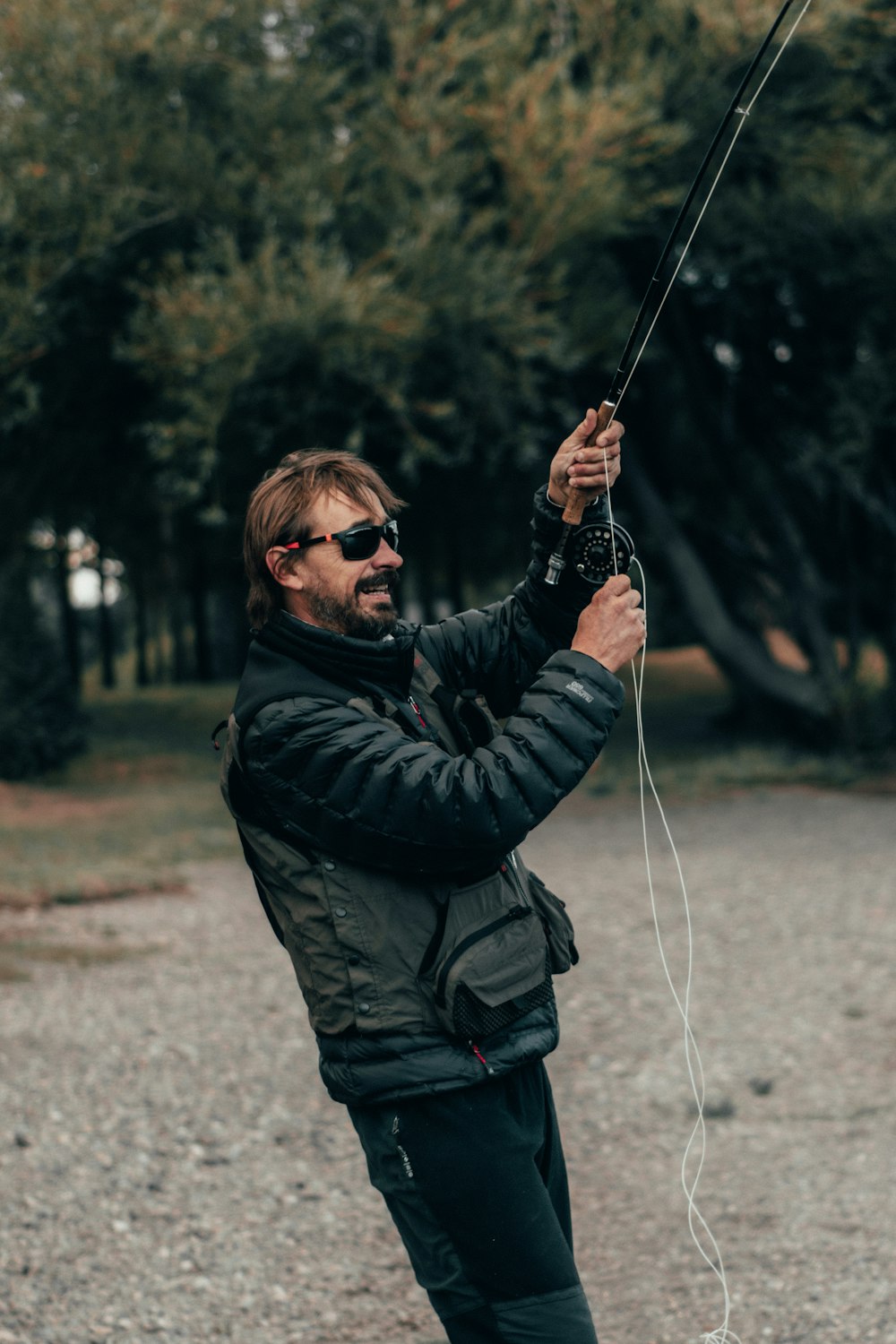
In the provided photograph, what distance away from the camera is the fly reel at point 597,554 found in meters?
2.75

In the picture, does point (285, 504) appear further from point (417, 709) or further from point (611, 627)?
point (611, 627)

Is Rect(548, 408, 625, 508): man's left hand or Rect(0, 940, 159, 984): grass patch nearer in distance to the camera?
Rect(548, 408, 625, 508): man's left hand

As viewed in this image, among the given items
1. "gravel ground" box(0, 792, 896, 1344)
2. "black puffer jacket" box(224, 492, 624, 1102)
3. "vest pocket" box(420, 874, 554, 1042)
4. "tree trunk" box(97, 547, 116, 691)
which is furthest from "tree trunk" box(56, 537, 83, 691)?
"vest pocket" box(420, 874, 554, 1042)

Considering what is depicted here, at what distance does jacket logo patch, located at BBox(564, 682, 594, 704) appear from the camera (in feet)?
7.66

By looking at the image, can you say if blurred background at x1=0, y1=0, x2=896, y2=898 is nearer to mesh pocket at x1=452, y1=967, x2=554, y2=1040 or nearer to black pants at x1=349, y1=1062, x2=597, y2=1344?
black pants at x1=349, y1=1062, x2=597, y2=1344

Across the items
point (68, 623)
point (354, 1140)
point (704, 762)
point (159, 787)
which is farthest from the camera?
point (68, 623)

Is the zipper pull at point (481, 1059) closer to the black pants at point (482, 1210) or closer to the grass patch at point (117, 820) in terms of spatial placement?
the black pants at point (482, 1210)

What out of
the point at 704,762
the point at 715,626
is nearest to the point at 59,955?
the point at 704,762

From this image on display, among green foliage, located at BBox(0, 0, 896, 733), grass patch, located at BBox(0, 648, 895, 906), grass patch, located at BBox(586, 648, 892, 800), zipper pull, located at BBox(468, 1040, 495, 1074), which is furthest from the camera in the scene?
grass patch, located at BBox(586, 648, 892, 800)

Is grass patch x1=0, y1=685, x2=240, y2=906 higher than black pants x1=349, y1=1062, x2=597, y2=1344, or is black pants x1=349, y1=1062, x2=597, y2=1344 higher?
black pants x1=349, y1=1062, x2=597, y2=1344

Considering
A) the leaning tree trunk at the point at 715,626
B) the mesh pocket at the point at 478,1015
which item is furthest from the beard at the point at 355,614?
the leaning tree trunk at the point at 715,626

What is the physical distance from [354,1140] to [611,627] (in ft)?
10.8

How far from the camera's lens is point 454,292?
Result: 11516mm

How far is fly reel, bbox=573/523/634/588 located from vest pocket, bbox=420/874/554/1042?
0.64 metres
